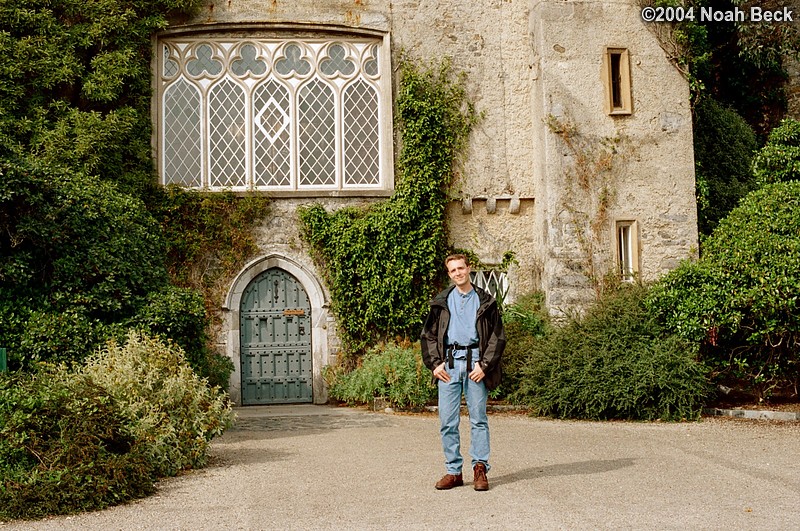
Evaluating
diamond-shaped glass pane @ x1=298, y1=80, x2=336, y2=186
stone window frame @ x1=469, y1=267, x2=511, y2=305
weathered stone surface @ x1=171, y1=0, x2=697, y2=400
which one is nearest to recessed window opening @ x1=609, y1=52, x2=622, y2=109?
weathered stone surface @ x1=171, y1=0, x2=697, y2=400

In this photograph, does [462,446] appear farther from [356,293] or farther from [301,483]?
[356,293]

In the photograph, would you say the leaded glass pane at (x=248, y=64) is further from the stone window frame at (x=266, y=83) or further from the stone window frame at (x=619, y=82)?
the stone window frame at (x=619, y=82)

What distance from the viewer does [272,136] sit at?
13992 mm

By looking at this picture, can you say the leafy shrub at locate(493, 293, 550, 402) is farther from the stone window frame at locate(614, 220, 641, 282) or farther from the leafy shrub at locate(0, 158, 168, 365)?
the leafy shrub at locate(0, 158, 168, 365)

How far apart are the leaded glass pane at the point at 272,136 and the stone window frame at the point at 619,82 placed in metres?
4.88

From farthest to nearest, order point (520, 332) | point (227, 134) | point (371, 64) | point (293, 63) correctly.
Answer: point (371, 64) < point (293, 63) < point (227, 134) < point (520, 332)

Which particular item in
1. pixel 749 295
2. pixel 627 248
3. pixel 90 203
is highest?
pixel 90 203

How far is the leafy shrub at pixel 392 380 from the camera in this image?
12.1 m

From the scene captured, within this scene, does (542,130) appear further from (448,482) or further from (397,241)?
(448,482)

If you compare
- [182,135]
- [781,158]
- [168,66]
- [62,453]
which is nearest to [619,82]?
[781,158]

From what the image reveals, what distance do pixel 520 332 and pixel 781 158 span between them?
166 inches

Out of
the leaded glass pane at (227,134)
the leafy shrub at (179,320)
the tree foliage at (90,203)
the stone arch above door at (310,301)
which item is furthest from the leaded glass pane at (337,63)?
the leafy shrub at (179,320)

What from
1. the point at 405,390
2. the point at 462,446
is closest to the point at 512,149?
the point at 405,390

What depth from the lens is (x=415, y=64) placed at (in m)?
14.1
